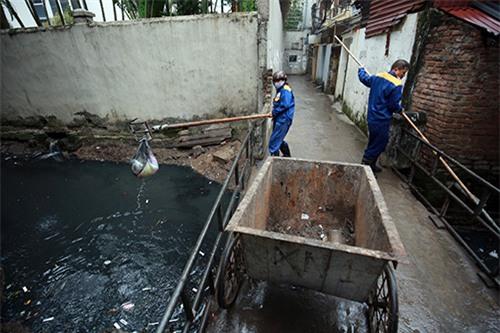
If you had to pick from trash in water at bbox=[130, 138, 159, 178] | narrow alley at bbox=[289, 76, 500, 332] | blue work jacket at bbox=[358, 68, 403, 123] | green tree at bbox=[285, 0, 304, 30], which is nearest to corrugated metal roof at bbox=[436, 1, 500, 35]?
blue work jacket at bbox=[358, 68, 403, 123]

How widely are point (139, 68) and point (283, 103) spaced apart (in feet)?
13.0

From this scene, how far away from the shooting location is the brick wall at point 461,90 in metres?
3.44

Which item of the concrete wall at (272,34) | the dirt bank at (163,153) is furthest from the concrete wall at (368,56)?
the dirt bank at (163,153)

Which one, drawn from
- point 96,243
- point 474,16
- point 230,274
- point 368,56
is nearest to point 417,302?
point 230,274

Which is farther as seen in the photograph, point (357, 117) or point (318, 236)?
point (357, 117)

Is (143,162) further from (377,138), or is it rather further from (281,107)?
(377,138)

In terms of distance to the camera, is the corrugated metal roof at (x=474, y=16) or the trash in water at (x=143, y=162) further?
the trash in water at (x=143, y=162)

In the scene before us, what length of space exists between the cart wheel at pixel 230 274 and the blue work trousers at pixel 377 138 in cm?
314

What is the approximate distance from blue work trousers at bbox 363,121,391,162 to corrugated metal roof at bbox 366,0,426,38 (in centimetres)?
224

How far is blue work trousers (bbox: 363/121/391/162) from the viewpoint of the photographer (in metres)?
4.03

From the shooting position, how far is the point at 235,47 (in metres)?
5.21

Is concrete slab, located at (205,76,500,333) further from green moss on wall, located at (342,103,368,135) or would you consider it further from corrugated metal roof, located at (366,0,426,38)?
corrugated metal roof, located at (366,0,426,38)

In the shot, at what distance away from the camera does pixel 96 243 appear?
385cm

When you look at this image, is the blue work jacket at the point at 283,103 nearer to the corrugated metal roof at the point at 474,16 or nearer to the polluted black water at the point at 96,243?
the polluted black water at the point at 96,243
